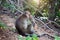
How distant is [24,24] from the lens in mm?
8398

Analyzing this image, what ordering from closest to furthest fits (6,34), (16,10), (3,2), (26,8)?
(6,34) → (3,2) → (16,10) → (26,8)

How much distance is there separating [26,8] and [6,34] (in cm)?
462

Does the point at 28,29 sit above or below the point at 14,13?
below

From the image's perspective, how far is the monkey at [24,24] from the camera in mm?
8305

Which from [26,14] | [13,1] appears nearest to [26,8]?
[13,1]

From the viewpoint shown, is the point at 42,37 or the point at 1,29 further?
the point at 42,37

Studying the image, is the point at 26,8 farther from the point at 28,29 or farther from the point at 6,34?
the point at 6,34

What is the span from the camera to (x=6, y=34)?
743cm

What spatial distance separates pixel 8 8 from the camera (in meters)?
10.4

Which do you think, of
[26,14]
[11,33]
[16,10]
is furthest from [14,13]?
[11,33]

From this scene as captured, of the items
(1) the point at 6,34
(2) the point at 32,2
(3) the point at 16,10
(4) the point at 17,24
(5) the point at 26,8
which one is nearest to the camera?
(1) the point at 6,34

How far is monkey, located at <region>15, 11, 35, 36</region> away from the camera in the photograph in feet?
27.2

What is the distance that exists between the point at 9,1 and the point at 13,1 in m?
0.94

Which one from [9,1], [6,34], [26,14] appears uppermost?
[9,1]
